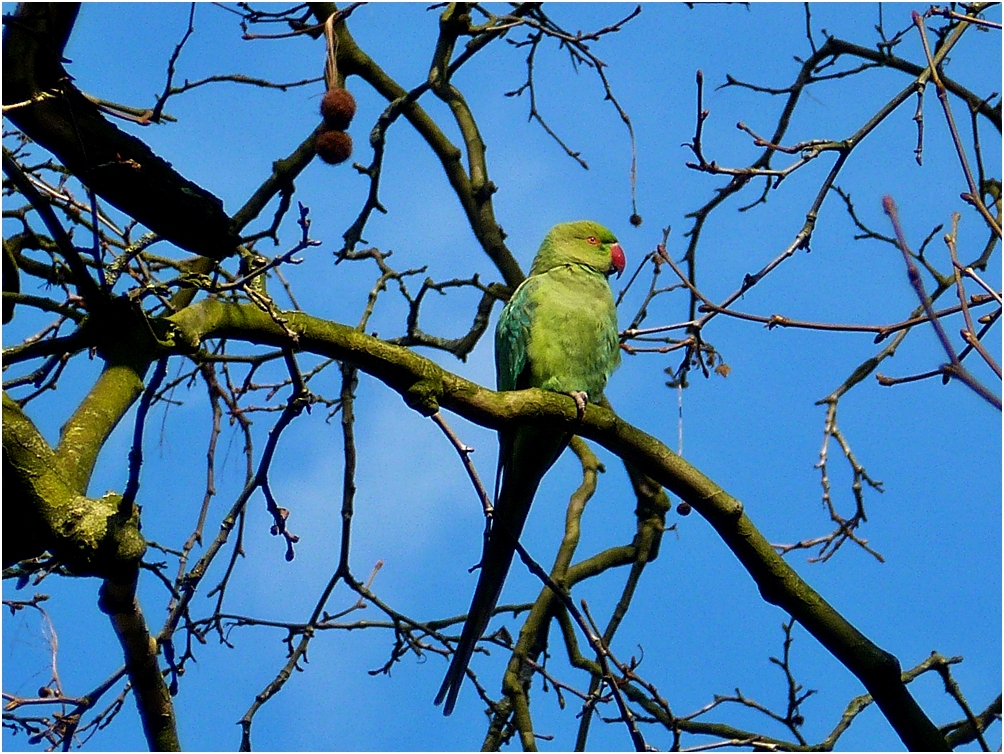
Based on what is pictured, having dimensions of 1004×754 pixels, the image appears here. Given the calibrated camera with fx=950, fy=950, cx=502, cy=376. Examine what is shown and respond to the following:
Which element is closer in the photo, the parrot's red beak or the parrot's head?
the parrot's head

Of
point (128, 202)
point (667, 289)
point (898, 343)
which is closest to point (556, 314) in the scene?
point (667, 289)

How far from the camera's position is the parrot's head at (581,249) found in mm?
5047

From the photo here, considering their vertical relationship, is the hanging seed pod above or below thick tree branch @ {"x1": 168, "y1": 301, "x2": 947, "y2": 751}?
above

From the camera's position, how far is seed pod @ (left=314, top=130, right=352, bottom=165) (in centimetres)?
252

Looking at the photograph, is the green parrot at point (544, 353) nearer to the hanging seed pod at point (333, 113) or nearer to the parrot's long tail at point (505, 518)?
the parrot's long tail at point (505, 518)

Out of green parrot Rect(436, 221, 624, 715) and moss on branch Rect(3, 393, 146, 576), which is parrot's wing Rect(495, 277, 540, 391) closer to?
green parrot Rect(436, 221, 624, 715)

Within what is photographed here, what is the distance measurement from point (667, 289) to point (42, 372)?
2.29 meters

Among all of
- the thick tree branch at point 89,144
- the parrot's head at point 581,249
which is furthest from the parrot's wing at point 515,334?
the thick tree branch at point 89,144

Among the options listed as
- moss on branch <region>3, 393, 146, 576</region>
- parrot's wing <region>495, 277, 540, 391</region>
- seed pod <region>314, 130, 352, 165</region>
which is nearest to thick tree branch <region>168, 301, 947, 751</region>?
seed pod <region>314, 130, 352, 165</region>

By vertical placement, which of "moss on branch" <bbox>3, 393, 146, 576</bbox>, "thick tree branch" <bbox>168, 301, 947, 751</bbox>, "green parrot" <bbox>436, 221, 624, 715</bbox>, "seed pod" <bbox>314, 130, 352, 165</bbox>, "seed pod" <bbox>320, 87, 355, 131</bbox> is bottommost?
"moss on branch" <bbox>3, 393, 146, 576</bbox>

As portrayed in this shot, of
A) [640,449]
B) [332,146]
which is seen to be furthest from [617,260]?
[332,146]

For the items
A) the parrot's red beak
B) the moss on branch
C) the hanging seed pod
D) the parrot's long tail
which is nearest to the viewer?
the moss on branch

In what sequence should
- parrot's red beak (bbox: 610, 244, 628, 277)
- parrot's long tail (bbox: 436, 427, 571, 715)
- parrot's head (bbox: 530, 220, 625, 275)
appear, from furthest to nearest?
parrot's red beak (bbox: 610, 244, 628, 277)
parrot's head (bbox: 530, 220, 625, 275)
parrot's long tail (bbox: 436, 427, 571, 715)

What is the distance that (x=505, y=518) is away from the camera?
163 inches
